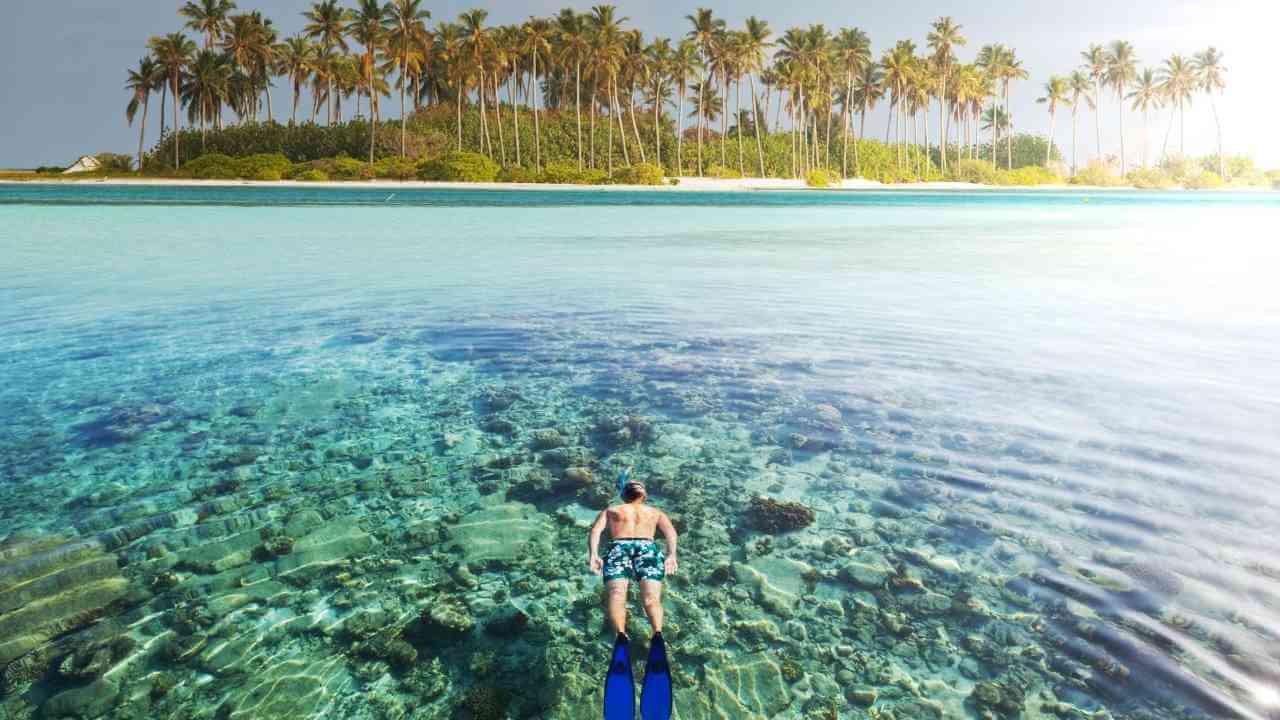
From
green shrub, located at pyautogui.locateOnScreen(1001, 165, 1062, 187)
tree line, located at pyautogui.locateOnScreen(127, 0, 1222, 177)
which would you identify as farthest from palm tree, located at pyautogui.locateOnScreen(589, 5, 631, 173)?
green shrub, located at pyautogui.locateOnScreen(1001, 165, 1062, 187)

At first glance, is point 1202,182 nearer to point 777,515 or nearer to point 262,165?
point 262,165

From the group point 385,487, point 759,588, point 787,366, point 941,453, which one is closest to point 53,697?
point 385,487

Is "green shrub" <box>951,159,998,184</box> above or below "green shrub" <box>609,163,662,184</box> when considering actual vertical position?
Result: above

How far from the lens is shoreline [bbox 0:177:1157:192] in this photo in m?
79.1

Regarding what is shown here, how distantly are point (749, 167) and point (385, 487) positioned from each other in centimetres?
10120

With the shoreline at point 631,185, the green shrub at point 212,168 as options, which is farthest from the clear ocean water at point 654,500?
the green shrub at point 212,168

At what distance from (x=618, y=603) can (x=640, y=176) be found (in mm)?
83123

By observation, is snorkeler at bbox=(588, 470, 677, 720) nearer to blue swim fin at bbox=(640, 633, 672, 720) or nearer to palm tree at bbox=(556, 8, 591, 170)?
blue swim fin at bbox=(640, 633, 672, 720)

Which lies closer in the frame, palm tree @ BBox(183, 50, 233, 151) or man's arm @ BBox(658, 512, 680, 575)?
man's arm @ BBox(658, 512, 680, 575)

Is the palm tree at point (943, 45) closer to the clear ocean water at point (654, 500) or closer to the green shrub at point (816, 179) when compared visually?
the green shrub at point (816, 179)

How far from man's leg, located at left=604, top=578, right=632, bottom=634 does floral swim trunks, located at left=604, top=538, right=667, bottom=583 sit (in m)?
0.04

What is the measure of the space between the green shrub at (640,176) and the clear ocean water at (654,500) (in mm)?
70028

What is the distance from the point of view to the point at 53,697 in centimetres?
447

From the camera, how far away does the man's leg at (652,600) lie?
4754 millimetres
